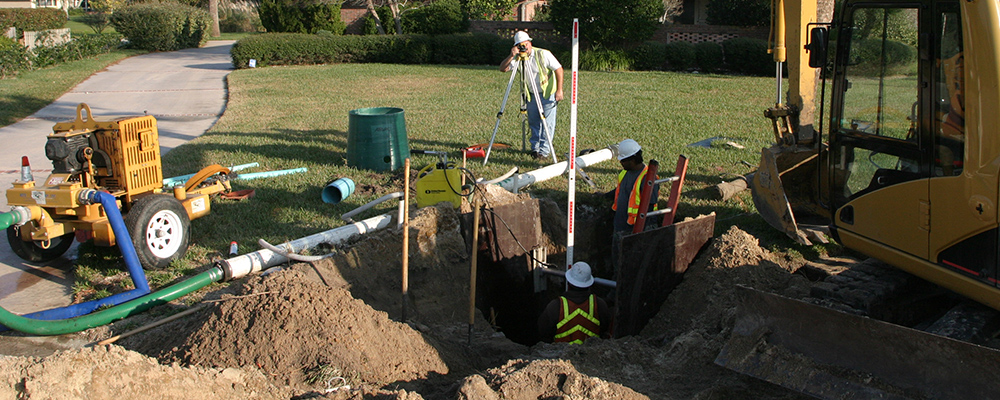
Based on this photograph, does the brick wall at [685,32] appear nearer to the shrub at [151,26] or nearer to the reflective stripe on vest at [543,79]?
the reflective stripe on vest at [543,79]

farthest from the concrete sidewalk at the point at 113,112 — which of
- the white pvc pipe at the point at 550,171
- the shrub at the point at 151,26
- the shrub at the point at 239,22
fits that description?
the shrub at the point at 239,22

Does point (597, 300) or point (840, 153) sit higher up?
point (840, 153)

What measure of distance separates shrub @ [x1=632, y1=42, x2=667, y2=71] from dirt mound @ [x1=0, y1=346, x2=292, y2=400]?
821 inches

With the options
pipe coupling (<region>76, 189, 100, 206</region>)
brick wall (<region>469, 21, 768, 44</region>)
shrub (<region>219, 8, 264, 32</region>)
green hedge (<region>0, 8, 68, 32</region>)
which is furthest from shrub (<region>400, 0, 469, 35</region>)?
shrub (<region>219, 8, 264, 32</region>)

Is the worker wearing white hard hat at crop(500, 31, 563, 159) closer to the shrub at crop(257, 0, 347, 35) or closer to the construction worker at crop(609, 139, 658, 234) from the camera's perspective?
the construction worker at crop(609, 139, 658, 234)

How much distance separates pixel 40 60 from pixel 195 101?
31.9ft

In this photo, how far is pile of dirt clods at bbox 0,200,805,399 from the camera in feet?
11.3

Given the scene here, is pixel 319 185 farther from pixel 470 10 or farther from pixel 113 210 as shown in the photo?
pixel 470 10

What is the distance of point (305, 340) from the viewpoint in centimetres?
414

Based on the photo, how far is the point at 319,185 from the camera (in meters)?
8.83

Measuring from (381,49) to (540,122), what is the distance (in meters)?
17.3

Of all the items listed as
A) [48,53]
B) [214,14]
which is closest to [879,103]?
[48,53]

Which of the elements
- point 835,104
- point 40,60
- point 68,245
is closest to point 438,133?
point 68,245

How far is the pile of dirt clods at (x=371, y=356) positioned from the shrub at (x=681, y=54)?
1801 centimetres
